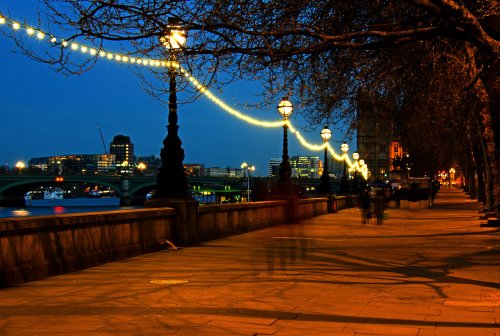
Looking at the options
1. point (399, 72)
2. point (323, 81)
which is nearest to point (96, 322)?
point (323, 81)

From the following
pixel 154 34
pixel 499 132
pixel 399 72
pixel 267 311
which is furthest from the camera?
pixel 499 132

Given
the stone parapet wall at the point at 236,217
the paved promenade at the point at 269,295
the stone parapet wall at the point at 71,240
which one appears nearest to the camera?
the paved promenade at the point at 269,295

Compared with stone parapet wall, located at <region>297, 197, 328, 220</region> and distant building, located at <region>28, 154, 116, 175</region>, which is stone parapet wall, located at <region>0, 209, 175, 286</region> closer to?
stone parapet wall, located at <region>297, 197, 328, 220</region>

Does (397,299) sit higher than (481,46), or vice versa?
(481,46)

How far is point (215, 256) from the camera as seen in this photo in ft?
43.8

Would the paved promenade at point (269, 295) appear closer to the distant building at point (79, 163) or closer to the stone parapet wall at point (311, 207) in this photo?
the stone parapet wall at point (311, 207)

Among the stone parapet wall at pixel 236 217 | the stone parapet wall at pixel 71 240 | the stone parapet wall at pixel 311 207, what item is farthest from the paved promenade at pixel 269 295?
the stone parapet wall at pixel 311 207

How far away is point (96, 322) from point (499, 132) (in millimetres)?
19346

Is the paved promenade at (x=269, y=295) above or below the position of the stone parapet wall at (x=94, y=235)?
below

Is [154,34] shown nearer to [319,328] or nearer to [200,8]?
[200,8]

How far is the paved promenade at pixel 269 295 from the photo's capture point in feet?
22.6

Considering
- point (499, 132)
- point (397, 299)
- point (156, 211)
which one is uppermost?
point (499, 132)

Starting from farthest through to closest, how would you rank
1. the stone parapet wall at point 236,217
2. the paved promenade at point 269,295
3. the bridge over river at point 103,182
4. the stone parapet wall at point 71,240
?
the bridge over river at point 103,182
the stone parapet wall at point 236,217
the stone parapet wall at point 71,240
the paved promenade at point 269,295

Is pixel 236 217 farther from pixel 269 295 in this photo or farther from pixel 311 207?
pixel 311 207
